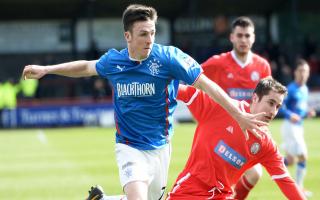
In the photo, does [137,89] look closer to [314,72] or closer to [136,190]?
[136,190]

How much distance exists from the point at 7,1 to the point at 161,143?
27.8 meters

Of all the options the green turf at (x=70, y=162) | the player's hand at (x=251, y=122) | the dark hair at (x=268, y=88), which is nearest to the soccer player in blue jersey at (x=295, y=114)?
the green turf at (x=70, y=162)

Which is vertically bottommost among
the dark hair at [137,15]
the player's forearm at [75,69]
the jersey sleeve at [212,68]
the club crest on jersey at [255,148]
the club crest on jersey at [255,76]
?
the club crest on jersey at [255,148]

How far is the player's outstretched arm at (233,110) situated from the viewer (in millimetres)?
5789

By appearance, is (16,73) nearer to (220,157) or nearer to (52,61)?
(52,61)

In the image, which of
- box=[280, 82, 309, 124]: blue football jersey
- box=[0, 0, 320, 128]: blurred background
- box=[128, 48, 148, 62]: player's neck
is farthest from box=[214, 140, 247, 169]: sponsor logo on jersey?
box=[0, 0, 320, 128]: blurred background

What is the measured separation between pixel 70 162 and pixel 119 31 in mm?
19764

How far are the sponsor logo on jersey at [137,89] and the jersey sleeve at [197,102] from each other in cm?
40

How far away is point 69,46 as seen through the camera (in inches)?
1393

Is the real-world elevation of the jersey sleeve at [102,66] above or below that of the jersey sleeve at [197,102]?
above

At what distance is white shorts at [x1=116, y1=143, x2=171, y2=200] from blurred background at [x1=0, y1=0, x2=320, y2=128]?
24.7m

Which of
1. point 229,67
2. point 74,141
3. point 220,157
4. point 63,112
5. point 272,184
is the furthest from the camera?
point 63,112

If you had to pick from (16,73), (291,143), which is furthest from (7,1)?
(291,143)

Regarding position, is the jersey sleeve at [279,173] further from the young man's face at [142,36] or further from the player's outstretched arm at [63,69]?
the player's outstretched arm at [63,69]
